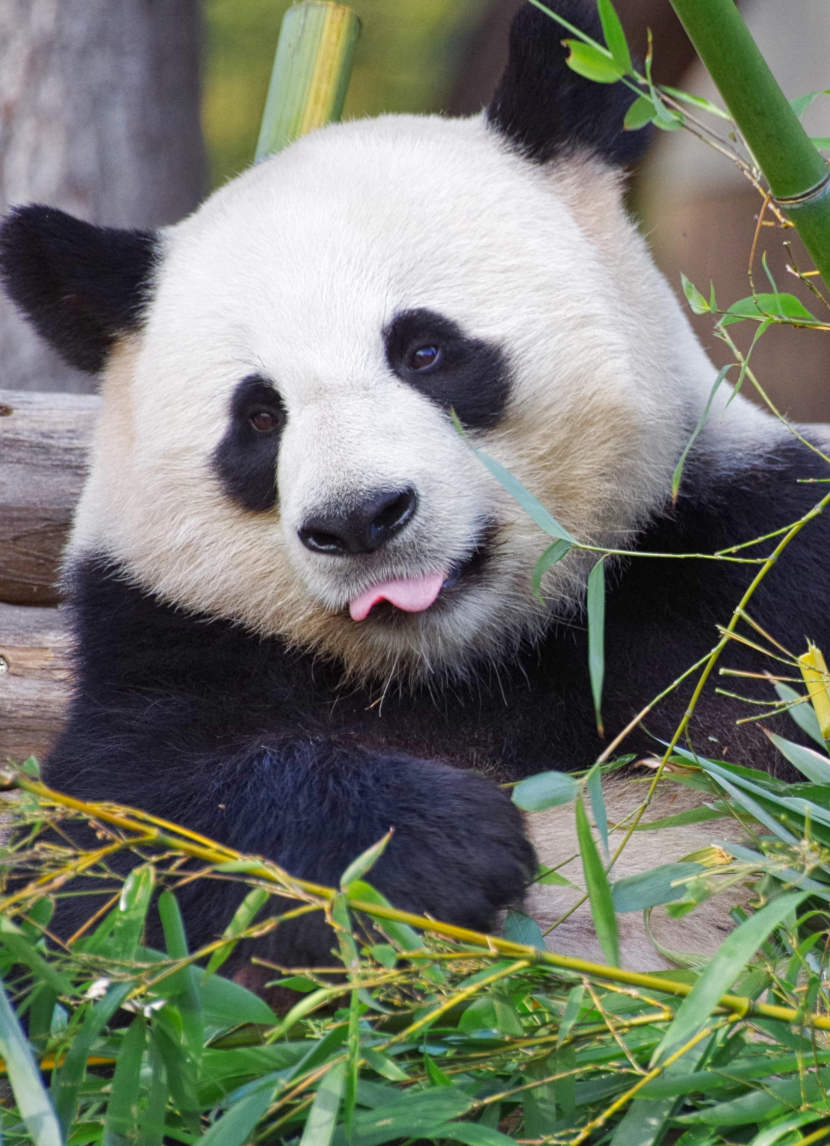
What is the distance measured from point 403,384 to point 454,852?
1.71 feet

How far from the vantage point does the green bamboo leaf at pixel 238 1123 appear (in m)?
0.72

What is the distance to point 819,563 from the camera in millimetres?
1329

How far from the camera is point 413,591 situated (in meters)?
1.22

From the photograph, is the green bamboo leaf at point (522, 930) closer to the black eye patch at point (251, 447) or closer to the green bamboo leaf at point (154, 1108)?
the green bamboo leaf at point (154, 1108)

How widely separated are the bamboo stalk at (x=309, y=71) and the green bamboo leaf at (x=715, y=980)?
1.54 m

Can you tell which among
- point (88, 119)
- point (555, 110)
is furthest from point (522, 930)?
point (88, 119)

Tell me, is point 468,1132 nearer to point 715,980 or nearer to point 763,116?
point 715,980

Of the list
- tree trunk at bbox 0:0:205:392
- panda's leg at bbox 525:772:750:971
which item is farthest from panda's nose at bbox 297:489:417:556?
tree trunk at bbox 0:0:205:392

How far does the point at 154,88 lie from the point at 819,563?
2.45m

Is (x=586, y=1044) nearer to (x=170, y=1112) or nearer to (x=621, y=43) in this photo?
(x=170, y=1112)

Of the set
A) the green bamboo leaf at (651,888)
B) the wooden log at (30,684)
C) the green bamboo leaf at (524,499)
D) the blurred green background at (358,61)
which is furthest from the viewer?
the blurred green background at (358,61)

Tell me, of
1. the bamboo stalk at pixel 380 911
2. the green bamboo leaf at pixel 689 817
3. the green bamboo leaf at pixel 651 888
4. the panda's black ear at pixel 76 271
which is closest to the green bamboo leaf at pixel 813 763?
the green bamboo leaf at pixel 689 817

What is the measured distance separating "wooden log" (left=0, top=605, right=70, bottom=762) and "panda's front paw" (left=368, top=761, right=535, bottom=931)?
3.66 ft

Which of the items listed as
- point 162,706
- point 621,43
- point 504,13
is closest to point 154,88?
point 504,13
